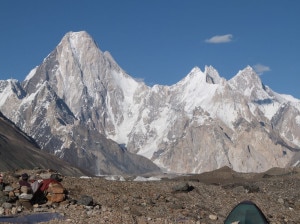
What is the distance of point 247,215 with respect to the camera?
22.6 metres

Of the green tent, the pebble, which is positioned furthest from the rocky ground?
the green tent

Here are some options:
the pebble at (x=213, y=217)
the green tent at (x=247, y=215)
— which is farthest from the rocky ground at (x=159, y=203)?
the green tent at (x=247, y=215)

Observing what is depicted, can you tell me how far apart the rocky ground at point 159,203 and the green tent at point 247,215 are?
A: 3004 millimetres

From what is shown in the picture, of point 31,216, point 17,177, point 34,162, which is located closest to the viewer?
point 31,216

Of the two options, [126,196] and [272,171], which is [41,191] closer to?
[126,196]

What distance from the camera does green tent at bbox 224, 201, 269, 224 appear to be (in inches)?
885

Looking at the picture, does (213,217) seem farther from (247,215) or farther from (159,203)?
(247,215)

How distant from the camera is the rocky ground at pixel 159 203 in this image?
24.9 metres

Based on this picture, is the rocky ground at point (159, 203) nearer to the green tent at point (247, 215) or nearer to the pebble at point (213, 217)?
the pebble at point (213, 217)

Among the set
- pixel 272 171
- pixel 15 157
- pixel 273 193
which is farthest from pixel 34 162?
pixel 273 193

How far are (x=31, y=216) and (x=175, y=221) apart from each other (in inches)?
247

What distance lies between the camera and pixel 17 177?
32188 millimetres

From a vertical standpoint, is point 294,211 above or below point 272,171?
below

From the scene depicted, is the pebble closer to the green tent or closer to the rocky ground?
the rocky ground
